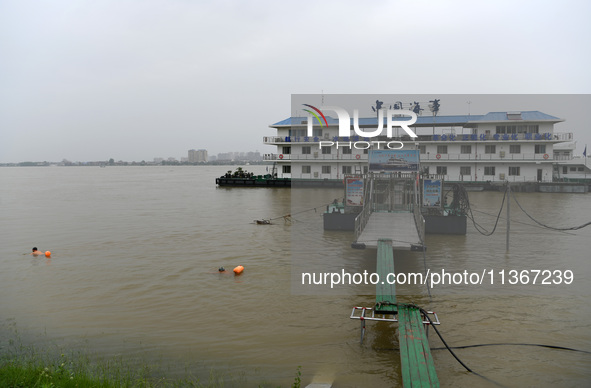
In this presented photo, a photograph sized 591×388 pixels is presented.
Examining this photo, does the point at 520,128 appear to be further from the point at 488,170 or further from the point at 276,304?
the point at 276,304

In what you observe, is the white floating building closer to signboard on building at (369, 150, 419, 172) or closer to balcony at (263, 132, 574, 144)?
balcony at (263, 132, 574, 144)

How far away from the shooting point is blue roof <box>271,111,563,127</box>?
50.0 m

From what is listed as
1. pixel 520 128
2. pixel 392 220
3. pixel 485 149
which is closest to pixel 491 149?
pixel 485 149

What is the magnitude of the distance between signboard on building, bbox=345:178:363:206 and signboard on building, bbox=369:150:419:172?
1518 mm

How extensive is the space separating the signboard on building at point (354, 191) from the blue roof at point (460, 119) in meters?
31.8

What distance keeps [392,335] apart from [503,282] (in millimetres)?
6326

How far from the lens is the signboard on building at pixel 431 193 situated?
919 inches

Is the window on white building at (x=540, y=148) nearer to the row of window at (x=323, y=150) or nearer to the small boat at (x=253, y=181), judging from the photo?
the row of window at (x=323, y=150)

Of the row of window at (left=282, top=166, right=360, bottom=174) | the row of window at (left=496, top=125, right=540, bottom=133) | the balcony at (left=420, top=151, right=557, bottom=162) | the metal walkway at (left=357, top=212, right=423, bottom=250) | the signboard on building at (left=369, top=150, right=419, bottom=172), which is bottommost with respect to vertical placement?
the metal walkway at (left=357, top=212, right=423, bottom=250)

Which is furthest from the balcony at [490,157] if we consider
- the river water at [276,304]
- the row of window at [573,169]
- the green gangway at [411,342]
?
the green gangway at [411,342]

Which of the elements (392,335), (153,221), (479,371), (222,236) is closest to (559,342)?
(479,371)

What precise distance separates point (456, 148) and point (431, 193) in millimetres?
30187

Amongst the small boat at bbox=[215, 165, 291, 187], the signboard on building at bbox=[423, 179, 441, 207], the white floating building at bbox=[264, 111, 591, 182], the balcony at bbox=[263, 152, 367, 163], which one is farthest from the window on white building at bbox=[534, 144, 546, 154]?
the signboard on building at bbox=[423, 179, 441, 207]

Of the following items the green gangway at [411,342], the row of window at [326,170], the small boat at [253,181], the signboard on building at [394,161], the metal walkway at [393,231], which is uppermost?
the signboard on building at [394,161]
